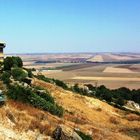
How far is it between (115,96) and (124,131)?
1401 inches

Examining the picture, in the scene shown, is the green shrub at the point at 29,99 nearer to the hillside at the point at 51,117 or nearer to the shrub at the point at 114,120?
the hillside at the point at 51,117

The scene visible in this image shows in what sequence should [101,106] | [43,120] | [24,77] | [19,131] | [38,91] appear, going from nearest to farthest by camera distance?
[19,131] → [43,120] → [38,91] → [24,77] → [101,106]

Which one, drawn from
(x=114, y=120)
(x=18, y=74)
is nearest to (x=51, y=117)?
(x=114, y=120)

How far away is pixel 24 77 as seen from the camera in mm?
43281

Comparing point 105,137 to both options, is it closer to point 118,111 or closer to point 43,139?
point 43,139

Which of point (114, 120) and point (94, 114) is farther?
point (94, 114)

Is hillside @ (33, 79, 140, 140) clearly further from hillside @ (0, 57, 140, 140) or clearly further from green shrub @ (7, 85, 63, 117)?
green shrub @ (7, 85, 63, 117)

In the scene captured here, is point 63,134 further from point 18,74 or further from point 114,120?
point 18,74

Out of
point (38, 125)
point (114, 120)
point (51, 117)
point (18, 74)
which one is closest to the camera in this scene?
point (38, 125)

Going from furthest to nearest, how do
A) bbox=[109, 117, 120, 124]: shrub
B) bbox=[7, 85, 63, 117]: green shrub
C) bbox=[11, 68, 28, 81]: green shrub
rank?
1. bbox=[11, 68, 28, 81]: green shrub
2. bbox=[109, 117, 120, 124]: shrub
3. bbox=[7, 85, 63, 117]: green shrub

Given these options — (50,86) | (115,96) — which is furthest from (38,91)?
(115,96)

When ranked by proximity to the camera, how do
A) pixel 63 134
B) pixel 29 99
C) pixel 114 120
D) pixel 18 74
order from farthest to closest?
pixel 18 74, pixel 114 120, pixel 29 99, pixel 63 134

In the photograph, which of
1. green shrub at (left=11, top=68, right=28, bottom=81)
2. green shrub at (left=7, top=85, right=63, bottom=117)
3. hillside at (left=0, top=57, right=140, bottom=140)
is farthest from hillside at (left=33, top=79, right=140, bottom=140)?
green shrub at (left=11, top=68, right=28, bottom=81)

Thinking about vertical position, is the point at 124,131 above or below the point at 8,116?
below
